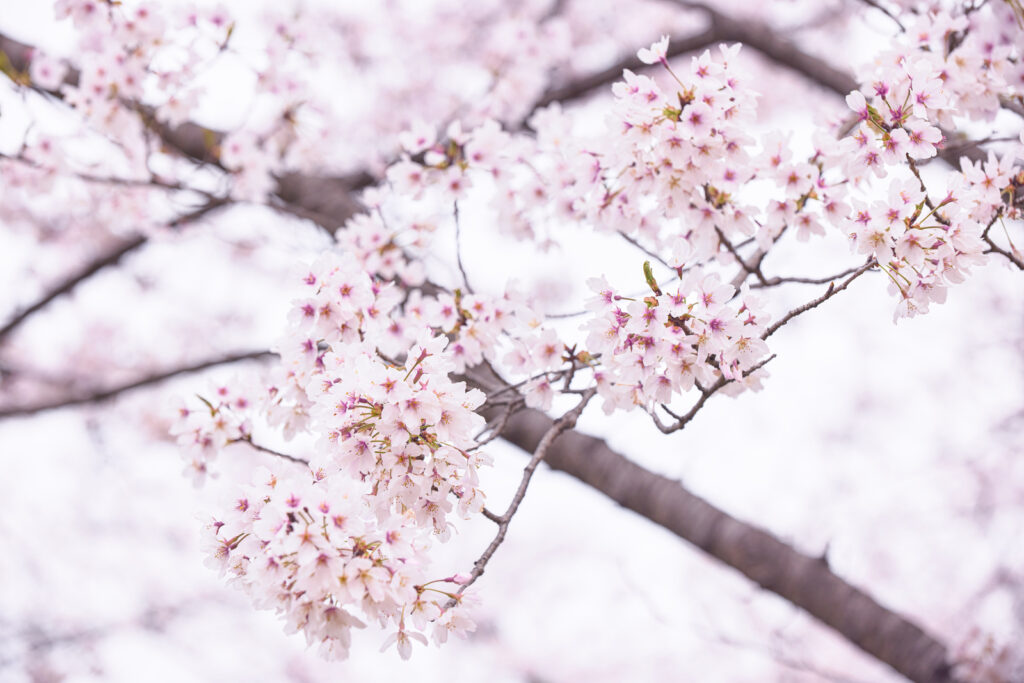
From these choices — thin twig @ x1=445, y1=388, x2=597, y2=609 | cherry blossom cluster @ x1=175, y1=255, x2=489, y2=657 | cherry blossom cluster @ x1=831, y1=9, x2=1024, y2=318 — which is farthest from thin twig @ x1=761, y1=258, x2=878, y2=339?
cherry blossom cluster @ x1=175, y1=255, x2=489, y2=657

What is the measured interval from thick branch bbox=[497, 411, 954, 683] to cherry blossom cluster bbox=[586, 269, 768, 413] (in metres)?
1.01

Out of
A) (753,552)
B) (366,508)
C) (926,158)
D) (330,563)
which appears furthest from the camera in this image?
(753,552)

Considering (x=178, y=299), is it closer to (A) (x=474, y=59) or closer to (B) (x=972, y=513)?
(A) (x=474, y=59)

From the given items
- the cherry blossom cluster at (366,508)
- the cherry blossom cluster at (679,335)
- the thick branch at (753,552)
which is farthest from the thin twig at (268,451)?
the thick branch at (753,552)

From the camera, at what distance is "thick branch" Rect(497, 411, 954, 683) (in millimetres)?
2594

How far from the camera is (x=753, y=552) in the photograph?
277 centimetres

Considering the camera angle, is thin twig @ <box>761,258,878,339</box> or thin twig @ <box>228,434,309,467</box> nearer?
thin twig @ <box>761,258,878,339</box>

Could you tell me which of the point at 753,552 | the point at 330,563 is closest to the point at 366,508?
the point at 330,563

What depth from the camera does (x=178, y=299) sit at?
931 cm

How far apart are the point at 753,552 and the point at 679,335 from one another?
1597mm

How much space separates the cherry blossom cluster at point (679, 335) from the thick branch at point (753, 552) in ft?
3.33

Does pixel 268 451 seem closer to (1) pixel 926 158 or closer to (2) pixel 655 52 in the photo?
(2) pixel 655 52

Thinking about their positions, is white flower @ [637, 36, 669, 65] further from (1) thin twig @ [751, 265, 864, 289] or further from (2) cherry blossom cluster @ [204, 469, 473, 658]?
(2) cherry blossom cluster @ [204, 469, 473, 658]

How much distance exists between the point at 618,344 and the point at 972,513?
925 cm
